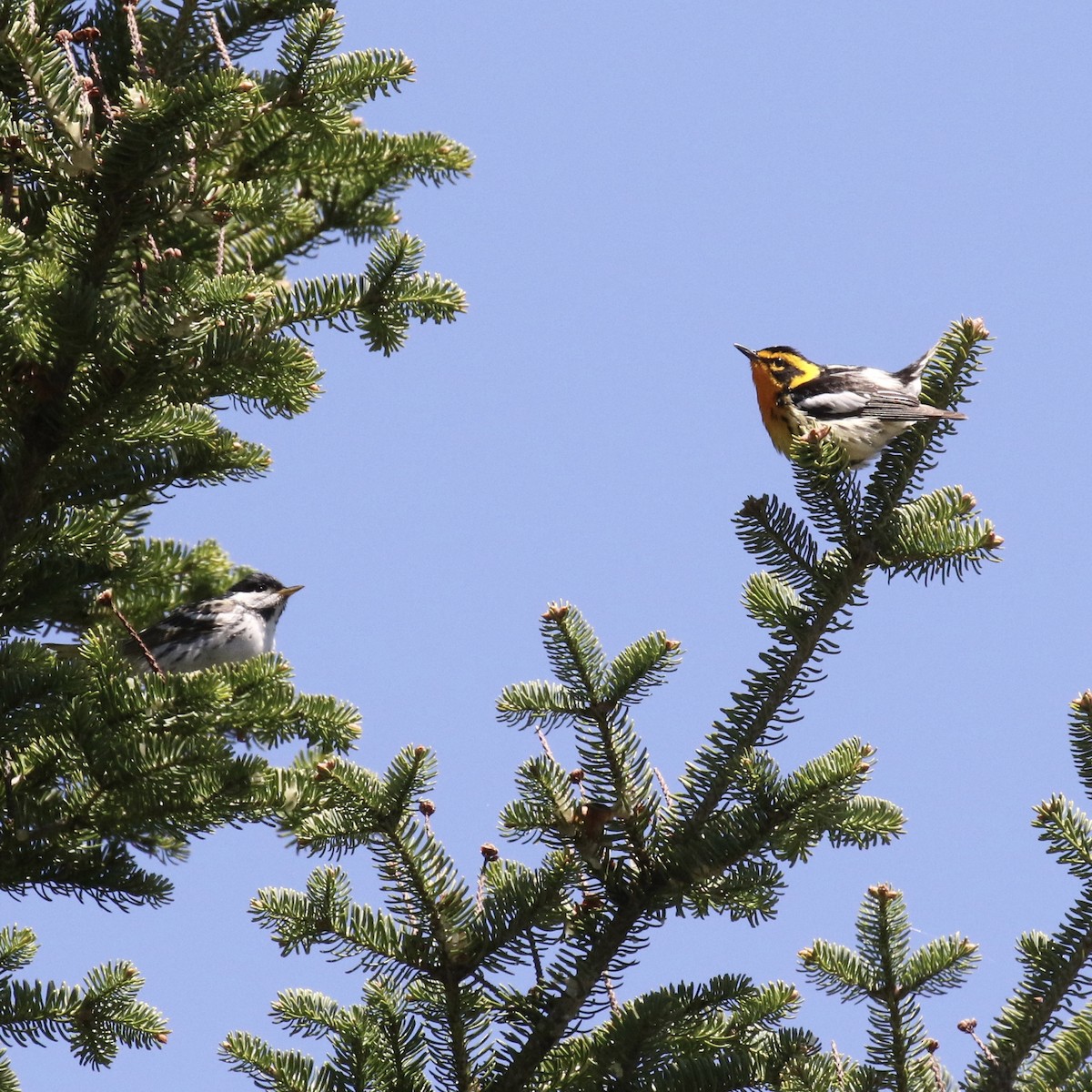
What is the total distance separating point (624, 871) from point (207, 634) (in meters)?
3.49

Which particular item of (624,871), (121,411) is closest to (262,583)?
(121,411)

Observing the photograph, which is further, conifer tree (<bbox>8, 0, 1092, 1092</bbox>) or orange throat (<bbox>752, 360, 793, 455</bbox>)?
orange throat (<bbox>752, 360, 793, 455</bbox>)

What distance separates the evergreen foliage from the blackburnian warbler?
383mm

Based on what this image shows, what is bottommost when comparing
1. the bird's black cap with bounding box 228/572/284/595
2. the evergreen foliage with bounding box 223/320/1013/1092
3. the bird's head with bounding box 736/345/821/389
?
Answer: the evergreen foliage with bounding box 223/320/1013/1092

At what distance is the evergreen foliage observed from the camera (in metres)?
2.99

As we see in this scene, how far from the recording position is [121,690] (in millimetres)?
3463

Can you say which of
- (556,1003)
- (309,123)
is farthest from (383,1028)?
(309,123)

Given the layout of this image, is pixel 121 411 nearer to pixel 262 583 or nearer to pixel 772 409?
pixel 772 409

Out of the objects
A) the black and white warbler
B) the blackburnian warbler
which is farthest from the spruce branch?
the black and white warbler

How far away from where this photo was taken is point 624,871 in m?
3.12

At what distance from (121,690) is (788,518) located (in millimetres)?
1841

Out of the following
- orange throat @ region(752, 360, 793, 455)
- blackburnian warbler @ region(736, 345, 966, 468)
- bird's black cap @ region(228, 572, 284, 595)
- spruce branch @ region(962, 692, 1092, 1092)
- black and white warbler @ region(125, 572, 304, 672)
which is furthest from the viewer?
bird's black cap @ region(228, 572, 284, 595)

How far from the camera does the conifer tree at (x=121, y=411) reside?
346cm

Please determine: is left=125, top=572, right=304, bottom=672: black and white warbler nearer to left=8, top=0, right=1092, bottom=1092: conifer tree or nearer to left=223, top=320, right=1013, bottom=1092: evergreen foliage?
left=8, top=0, right=1092, bottom=1092: conifer tree
